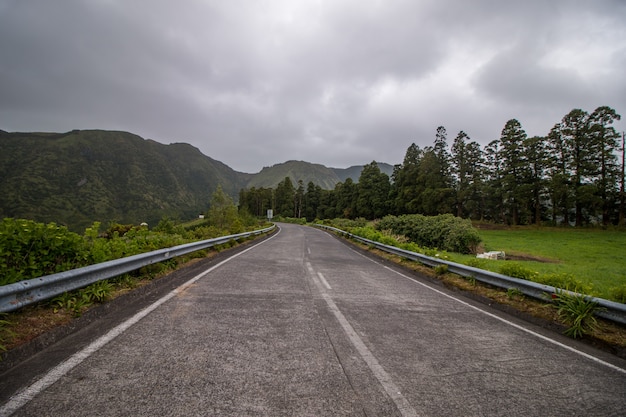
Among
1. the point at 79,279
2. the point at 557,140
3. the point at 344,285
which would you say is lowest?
the point at 344,285

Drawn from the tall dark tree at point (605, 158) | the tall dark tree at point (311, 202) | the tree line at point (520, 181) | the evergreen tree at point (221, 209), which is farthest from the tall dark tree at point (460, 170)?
the tall dark tree at point (311, 202)

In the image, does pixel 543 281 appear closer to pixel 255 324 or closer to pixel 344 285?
pixel 344 285

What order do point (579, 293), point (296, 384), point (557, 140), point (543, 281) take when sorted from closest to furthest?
point (296, 384) < point (579, 293) < point (543, 281) < point (557, 140)

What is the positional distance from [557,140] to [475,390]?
48.4m

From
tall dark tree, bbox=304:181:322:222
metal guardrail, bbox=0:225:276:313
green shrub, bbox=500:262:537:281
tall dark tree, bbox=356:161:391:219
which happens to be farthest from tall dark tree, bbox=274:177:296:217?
metal guardrail, bbox=0:225:276:313

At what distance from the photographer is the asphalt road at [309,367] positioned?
229 centimetres

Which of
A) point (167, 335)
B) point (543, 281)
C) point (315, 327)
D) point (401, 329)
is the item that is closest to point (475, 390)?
point (401, 329)

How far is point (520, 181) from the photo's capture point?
41125 mm

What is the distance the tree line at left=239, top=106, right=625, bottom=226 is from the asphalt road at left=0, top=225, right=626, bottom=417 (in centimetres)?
4080

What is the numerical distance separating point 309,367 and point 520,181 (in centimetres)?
4869

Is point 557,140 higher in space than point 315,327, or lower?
higher

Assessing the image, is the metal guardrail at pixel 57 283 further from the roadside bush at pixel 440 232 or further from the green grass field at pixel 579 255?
the roadside bush at pixel 440 232

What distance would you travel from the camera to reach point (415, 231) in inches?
899

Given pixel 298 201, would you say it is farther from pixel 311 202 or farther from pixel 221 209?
pixel 221 209
